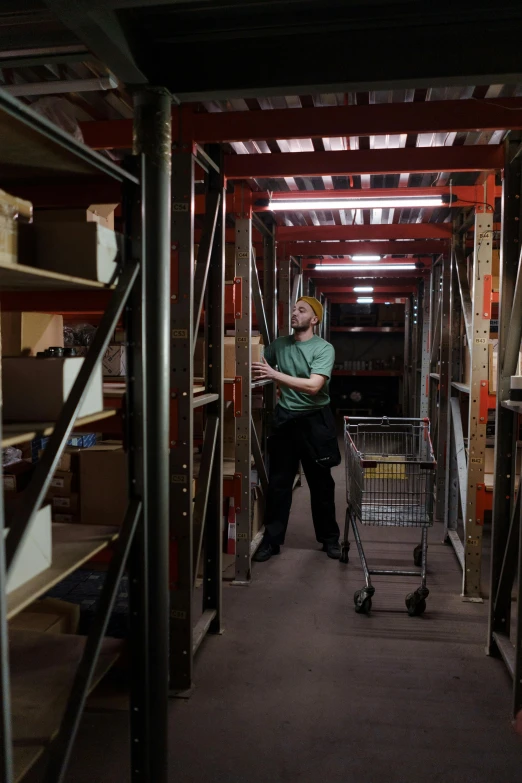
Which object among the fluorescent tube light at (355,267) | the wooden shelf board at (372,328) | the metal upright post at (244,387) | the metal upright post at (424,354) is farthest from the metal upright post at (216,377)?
the wooden shelf board at (372,328)

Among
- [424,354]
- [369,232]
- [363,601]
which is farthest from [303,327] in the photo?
[424,354]

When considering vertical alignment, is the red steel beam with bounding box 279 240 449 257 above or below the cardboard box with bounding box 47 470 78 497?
above

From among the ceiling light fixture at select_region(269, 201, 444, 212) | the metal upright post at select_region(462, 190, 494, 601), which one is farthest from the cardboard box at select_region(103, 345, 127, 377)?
the metal upright post at select_region(462, 190, 494, 601)

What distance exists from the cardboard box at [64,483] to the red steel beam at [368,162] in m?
2.23

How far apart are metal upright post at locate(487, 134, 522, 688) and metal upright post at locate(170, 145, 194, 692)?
1.82 m

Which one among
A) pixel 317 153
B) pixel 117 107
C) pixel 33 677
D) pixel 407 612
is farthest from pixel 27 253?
pixel 407 612

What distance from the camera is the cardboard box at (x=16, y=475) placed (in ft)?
10.0

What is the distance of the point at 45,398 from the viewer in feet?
6.85

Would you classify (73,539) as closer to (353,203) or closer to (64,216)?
(64,216)

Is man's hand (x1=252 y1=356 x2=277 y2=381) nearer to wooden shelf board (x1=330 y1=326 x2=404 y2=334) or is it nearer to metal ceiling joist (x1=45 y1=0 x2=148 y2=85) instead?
metal ceiling joist (x1=45 y1=0 x2=148 y2=85)

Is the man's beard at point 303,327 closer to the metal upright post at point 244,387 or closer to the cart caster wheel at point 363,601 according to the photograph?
the metal upright post at point 244,387

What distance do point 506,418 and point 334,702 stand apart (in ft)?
6.15

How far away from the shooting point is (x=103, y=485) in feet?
11.4

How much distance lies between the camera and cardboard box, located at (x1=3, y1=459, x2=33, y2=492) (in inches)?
120
